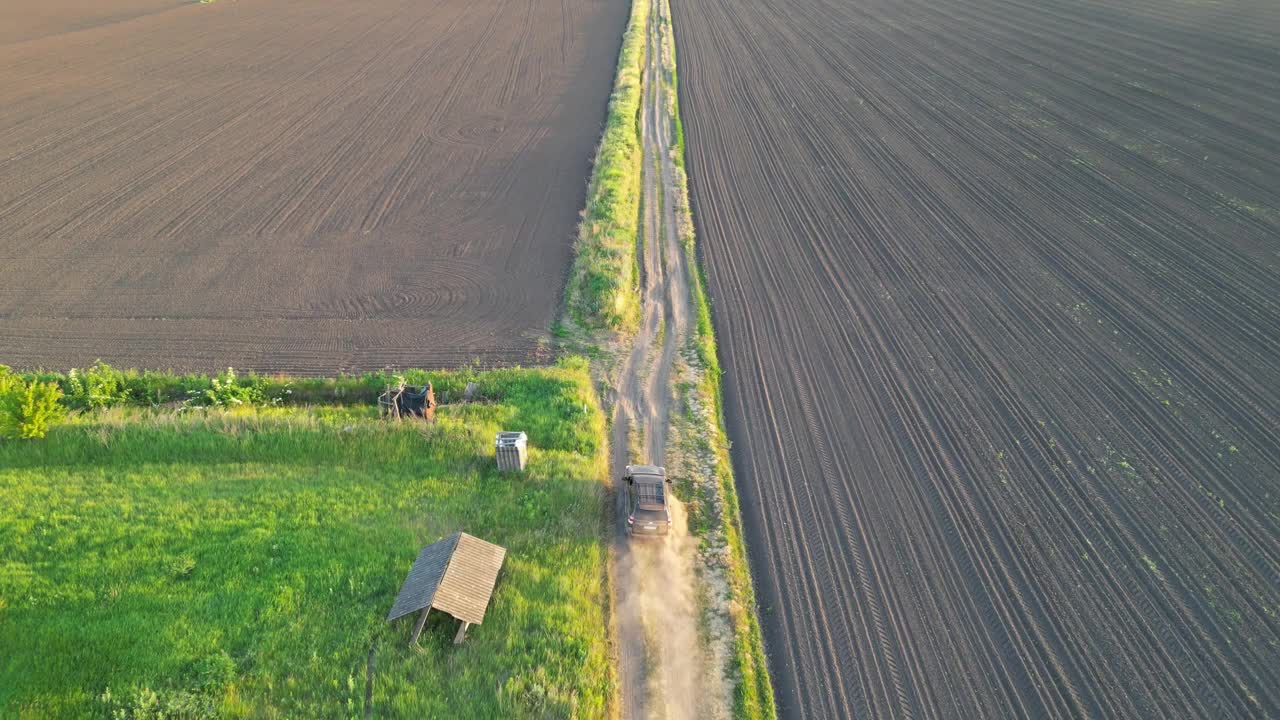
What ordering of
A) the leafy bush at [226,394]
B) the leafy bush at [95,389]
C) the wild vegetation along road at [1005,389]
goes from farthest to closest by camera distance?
1. the leafy bush at [95,389]
2. the leafy bush at [226,394]
3. the wild vegetation along road at [1005,389]

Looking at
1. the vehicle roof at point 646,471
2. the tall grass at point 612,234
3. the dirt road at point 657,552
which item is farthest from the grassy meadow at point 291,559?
the tall grass at point 612,234

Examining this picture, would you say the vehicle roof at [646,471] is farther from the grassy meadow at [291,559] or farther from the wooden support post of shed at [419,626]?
the wooden support post of shed at [419,626]

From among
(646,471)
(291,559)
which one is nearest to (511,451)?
(646,471)

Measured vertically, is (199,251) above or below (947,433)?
above

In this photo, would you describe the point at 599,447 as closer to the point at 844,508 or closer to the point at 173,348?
the point at 844,508

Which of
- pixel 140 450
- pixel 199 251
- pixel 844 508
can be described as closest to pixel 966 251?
pixel 844 508

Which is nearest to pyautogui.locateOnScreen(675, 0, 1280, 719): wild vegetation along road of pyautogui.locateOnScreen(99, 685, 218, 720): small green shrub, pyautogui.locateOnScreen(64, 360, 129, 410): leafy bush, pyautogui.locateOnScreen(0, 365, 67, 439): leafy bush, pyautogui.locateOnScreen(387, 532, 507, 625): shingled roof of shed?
pyautogui.locateOnScreen(387, 532, 507, 625): shingled roof of shed

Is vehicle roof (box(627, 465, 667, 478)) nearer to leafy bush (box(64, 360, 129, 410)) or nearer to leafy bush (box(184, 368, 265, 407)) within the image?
leafy bush (box(184, 368, 265, 407))
